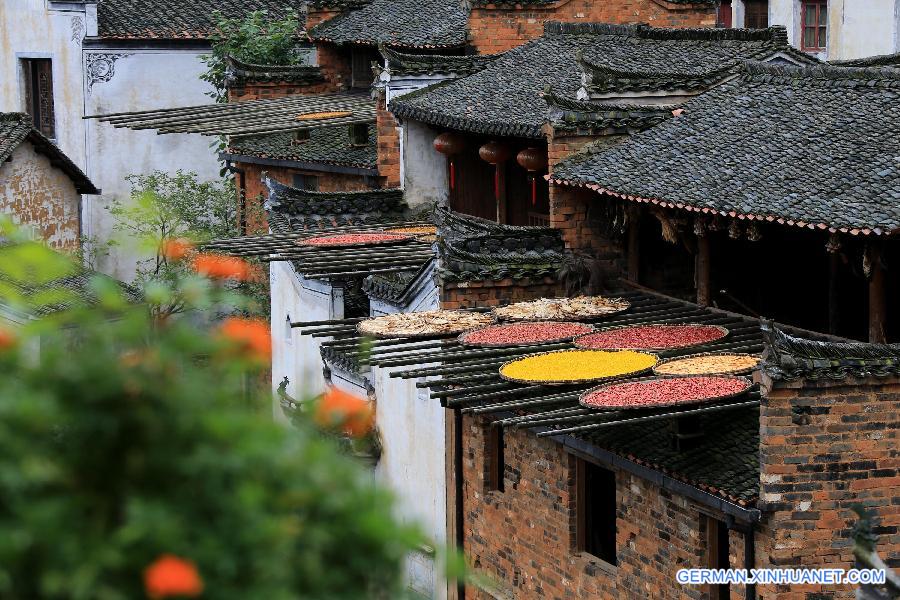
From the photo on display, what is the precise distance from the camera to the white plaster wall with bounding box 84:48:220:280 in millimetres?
40281

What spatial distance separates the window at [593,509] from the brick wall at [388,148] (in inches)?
452

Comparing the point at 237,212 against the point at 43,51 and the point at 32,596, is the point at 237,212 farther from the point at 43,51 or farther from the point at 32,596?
the point at 32,596

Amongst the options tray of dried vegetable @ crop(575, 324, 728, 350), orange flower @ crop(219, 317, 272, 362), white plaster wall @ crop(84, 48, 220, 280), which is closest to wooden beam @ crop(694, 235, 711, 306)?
tray of dried vegetable @ crop(575, 324, 728, 350)

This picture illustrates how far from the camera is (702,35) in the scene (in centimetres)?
2792

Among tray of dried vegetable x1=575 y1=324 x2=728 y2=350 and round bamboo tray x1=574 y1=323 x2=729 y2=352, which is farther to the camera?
tray of dried vegetable x1=575 y1=324 x2=728 y2=350

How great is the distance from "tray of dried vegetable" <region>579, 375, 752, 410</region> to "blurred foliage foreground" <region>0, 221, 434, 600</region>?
815 centimetres

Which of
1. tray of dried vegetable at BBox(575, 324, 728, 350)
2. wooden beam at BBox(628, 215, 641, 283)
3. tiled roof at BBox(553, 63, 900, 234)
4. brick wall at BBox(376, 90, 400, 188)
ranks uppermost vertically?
tiled roof at BBox(553, 63, 900, 234)

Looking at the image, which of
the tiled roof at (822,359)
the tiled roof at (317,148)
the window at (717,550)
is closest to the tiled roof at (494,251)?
the window at (717,550)

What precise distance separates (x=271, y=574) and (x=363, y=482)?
766mm

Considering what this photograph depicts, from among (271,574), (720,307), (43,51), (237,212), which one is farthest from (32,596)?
(43,51)

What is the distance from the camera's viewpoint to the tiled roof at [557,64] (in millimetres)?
25047

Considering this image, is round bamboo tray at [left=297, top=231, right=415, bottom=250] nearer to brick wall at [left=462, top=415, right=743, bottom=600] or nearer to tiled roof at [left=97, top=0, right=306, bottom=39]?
brick wall at [left=462, top=415, right=743, bottom=600]

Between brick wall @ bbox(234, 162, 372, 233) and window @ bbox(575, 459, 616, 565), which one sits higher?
brick wall @ bbox(234, 162, 372, 233)

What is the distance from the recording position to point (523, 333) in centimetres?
1823
